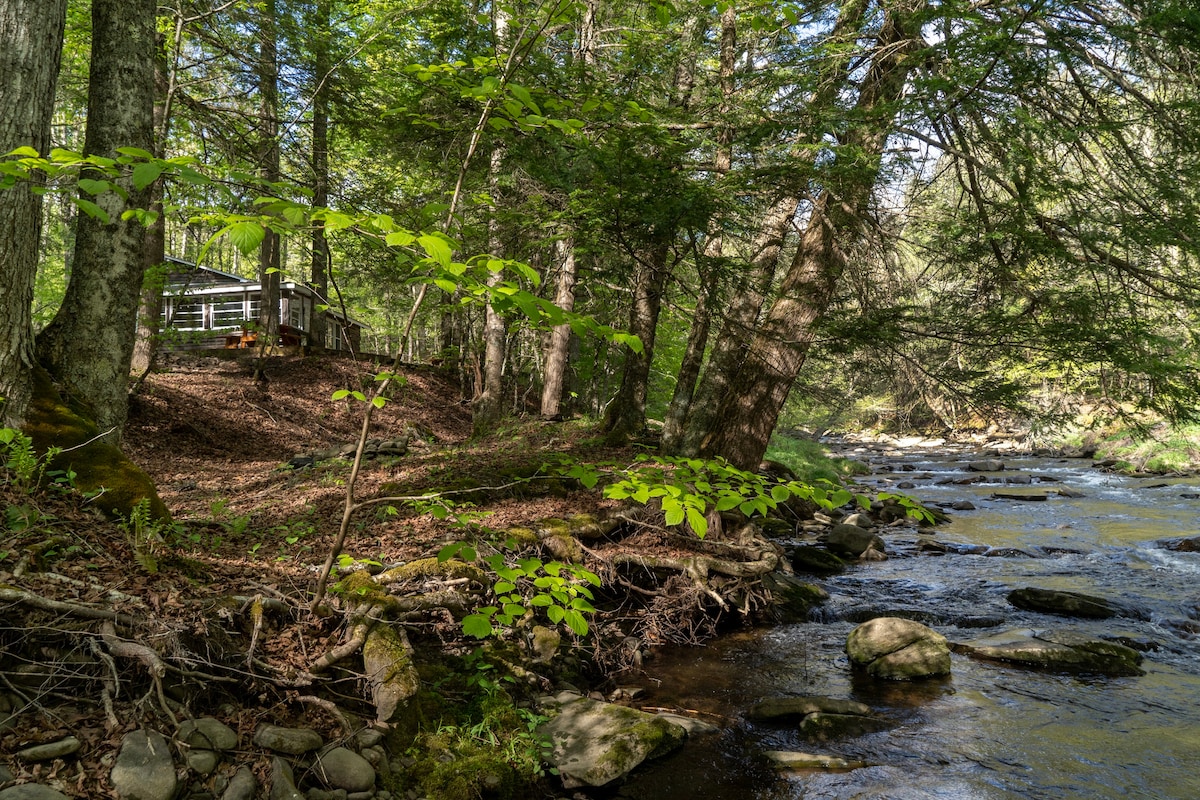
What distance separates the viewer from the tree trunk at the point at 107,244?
4.80 m

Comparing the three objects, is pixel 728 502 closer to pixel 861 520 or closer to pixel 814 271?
pixel 814 271

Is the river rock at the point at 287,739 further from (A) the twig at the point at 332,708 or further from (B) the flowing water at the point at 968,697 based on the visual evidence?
(B) the flowing water at the point at 968,697

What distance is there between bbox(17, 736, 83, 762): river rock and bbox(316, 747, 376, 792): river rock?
99cm

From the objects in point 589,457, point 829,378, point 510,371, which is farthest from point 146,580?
point 510,371

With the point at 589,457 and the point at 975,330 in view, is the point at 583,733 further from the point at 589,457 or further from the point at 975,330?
the point at 975,330

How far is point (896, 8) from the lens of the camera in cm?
623

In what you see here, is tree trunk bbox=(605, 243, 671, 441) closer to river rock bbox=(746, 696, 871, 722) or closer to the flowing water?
the flowing water

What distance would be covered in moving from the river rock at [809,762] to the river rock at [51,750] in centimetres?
396

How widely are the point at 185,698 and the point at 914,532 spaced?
1230cm

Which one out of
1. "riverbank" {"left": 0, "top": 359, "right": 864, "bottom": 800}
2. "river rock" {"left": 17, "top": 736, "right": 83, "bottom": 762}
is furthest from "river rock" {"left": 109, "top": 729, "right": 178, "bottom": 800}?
"river rock" {"left": 17, "top": 736, "right": 83, "bottom": 762}

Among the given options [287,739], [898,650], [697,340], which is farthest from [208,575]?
[697,340]

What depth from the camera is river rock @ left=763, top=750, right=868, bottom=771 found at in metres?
4.36

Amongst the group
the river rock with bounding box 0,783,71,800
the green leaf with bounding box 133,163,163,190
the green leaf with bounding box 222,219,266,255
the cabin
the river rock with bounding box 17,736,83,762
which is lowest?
the river rock with bounding box 0,783,71,800

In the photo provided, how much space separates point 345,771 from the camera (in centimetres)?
311
